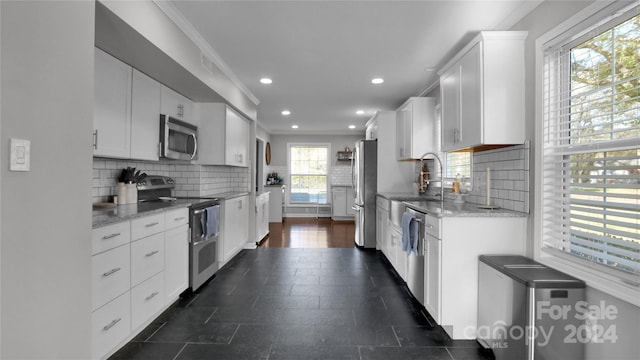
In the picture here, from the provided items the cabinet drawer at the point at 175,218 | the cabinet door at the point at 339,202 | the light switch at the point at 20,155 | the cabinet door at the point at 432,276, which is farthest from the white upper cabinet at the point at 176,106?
the cabinet door at the point at 339,202

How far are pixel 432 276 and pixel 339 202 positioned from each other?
18.8 feet

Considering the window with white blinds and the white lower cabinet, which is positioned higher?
the window with white blinds

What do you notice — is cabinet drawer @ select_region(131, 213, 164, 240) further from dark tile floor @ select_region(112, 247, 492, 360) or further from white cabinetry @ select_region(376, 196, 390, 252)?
white cabinetry @ select_region(376, 196, 390, 252)

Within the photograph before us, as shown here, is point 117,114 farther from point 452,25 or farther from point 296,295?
point 452,25

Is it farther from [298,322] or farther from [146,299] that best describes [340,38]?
[146,299]

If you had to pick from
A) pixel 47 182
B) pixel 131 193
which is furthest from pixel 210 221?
pixel 47 182

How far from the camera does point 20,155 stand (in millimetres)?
1051

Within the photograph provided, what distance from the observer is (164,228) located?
8.34 feet

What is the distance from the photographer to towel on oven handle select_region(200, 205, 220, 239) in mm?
3225

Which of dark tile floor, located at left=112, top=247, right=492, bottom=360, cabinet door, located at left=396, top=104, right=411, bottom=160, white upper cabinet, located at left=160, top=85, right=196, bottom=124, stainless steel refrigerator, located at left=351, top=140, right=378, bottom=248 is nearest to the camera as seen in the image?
dark tile floor, located at left=112, top=247, right=492, bottom=360

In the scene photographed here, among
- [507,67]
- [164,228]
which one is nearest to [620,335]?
[507,67]

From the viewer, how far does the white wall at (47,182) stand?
1.02 metres

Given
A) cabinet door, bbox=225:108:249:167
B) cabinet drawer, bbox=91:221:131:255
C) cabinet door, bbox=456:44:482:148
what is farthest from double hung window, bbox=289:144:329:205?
cabinet drawer, bbox=91:221:131:255

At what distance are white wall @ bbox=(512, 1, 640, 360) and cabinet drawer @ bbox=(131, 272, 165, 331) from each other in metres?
2.85
